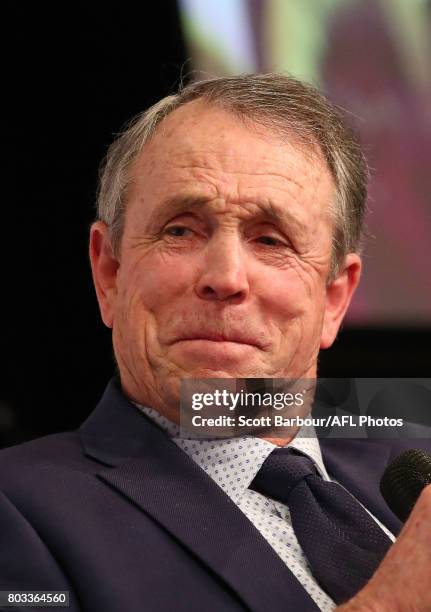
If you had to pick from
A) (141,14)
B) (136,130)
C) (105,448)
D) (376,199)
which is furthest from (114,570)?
(141,14)

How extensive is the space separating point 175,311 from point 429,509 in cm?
73

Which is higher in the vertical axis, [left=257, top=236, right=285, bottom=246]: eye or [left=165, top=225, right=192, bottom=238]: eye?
[left=165, top=225, right=192, bottom=238]: eye

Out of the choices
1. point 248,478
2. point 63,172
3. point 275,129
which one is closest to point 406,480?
point 248,478

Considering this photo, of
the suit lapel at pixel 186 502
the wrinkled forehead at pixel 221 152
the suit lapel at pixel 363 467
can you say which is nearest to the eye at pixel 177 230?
the wrinkled forehead at pixel 221 152

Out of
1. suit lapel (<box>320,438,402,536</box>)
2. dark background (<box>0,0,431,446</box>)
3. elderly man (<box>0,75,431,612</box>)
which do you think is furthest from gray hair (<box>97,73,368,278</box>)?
dark background (<box>0,0,431,446</box>)

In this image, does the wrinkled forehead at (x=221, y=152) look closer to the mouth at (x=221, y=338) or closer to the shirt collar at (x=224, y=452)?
the mouth at (x=221, y=338)

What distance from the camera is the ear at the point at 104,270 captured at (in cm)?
238

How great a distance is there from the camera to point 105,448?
2121mm

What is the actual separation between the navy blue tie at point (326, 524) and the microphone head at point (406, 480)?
177mm

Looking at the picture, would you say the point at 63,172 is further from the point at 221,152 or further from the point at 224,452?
the point at 224,452

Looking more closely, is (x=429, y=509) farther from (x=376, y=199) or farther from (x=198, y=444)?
(x=376, y=199)

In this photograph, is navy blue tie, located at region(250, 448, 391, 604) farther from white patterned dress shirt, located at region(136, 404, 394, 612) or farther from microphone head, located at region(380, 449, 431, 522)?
microphone head, located at region(380, 449, 431, 522)

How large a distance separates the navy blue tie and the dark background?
2228 mm

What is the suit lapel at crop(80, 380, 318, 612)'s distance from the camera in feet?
5.97
